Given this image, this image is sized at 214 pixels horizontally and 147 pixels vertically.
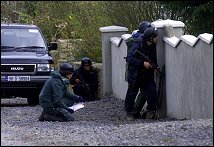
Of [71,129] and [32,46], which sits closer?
[71,129]

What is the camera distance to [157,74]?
584 inches

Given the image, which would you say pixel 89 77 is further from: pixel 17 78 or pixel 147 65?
pixel 147 65

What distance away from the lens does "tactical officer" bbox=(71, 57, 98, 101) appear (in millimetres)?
18406

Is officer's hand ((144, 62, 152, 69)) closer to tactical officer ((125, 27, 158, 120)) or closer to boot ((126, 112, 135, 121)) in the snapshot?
tactical officer ((125, 27, 158, 120))

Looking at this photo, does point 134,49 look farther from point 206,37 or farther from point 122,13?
point 122,13

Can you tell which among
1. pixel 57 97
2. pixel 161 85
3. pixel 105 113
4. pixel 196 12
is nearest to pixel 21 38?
pixel 105 113

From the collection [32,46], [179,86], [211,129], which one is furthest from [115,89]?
[211,129]

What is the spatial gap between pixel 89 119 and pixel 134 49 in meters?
1.56

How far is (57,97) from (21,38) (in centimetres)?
558

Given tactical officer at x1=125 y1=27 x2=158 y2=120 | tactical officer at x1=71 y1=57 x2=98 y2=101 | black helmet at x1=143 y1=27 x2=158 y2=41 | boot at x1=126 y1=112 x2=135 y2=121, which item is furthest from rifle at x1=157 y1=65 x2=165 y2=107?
tactical officer at x1=71 y1=57 x2=98 y2=101

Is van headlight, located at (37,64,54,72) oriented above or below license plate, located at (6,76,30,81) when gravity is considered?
above

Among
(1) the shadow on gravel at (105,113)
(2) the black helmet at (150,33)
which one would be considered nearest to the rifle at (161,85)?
(1) the shadow on gravel at (105,113)

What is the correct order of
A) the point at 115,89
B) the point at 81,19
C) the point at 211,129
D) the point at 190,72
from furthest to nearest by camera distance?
the point at 81,19
the point at 115,89
the point at 190,72
the point at 211,129

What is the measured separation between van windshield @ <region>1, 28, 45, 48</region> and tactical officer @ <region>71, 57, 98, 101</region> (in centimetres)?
116
